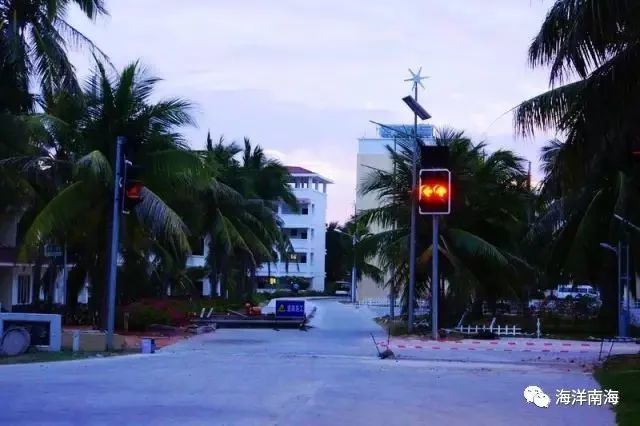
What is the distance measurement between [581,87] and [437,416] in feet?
30.4

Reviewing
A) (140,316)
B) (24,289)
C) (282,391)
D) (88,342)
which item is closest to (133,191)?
(88,342)

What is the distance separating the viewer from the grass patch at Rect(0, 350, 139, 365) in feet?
56.3

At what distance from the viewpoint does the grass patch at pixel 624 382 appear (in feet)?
34.2

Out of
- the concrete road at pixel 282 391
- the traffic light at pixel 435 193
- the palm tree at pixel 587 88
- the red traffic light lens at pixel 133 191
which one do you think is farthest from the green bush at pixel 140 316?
the palm tree at pixel 587 88

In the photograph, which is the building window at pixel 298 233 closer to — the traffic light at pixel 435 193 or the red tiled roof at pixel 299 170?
the red tiled roof at pixel 299 170

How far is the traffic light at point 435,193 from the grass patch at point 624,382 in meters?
5.44

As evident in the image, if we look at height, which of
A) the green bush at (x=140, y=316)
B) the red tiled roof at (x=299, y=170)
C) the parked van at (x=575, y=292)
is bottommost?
the green bush at (x=140, y=316)

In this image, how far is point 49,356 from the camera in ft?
58.9

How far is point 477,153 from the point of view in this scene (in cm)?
3045

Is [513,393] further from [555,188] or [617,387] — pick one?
[555,188]

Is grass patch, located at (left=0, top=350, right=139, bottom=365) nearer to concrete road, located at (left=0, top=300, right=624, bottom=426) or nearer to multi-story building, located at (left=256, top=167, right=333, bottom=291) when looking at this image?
concrete road, located at (left=0, top=300, right=624, bottom=426)

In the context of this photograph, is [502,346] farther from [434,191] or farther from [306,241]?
[306,241]

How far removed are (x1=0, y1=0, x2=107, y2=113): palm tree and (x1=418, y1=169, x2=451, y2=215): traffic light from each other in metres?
10.8

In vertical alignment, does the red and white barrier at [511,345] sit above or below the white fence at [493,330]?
below
